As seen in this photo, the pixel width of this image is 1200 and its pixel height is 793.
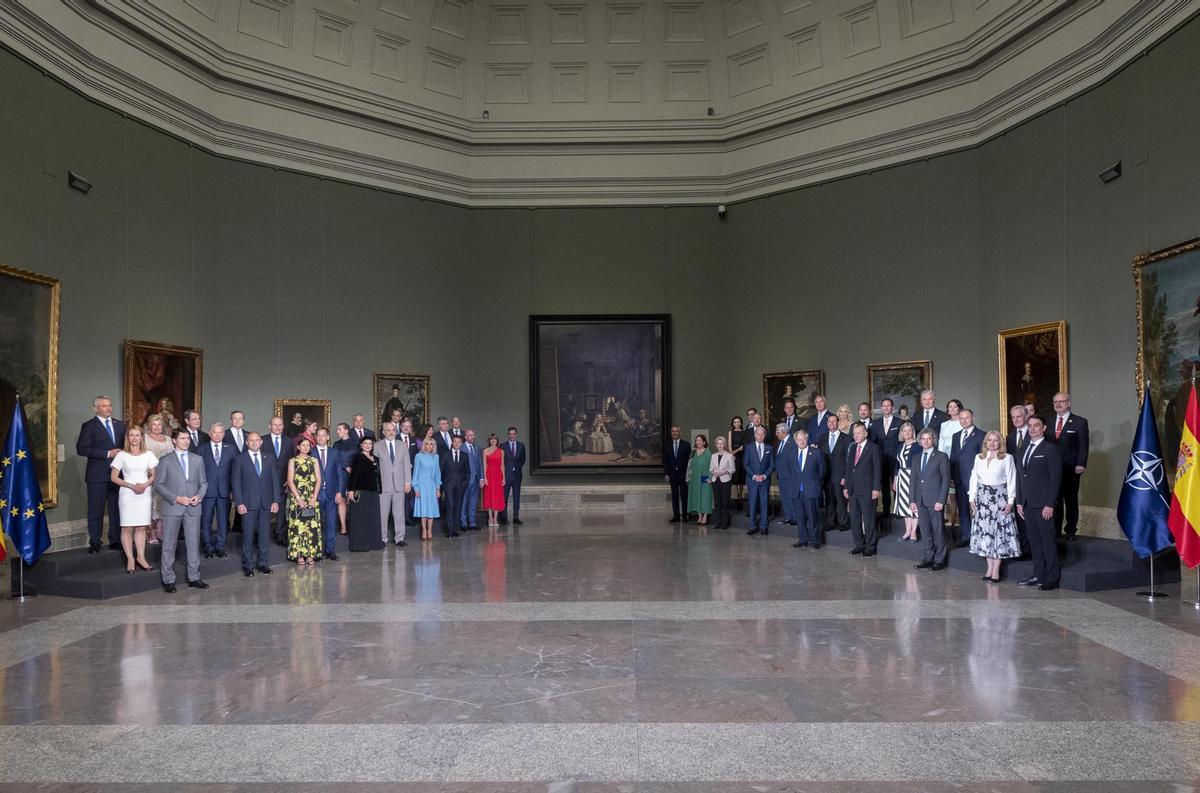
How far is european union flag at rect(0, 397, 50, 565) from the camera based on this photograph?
968 centimetres

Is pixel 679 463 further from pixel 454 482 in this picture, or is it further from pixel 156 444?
pixel 156 444

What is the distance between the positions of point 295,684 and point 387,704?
2.97 feet

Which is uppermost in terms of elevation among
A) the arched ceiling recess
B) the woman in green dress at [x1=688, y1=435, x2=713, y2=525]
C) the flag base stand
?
the arched ceiling recess

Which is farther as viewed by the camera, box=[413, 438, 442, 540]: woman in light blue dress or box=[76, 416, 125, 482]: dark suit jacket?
box=[413, 438, 442, 540]: woman in light blue dress

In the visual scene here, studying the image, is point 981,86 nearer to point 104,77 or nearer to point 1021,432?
point 1021,432

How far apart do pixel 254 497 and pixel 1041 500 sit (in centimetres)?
956

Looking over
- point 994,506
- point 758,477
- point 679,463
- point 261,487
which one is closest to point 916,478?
point 994,506

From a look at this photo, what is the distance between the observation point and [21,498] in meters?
9.75

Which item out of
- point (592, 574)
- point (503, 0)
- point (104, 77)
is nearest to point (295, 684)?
point (592, 574)

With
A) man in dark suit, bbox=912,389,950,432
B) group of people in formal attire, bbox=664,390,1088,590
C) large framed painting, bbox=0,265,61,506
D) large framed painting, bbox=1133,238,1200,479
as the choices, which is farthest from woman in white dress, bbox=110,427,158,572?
large framed painting, bbox=1133,238,1200,479

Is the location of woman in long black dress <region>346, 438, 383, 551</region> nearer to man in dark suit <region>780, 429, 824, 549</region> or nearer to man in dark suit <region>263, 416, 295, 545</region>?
man in dark suit <region>263, 416, 295, 545</region>

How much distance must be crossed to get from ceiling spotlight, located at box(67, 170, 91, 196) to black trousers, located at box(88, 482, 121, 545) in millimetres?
4420

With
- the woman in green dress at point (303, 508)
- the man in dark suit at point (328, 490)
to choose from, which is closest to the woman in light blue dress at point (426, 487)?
the man in dark suit at point (328, 490)

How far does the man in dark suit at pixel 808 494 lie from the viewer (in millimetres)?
13898
